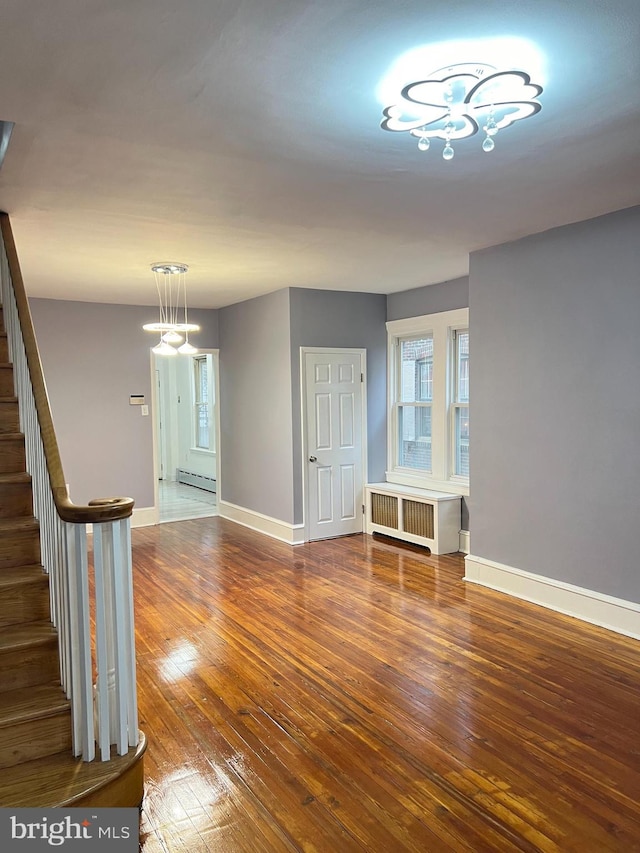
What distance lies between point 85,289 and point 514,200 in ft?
14.1

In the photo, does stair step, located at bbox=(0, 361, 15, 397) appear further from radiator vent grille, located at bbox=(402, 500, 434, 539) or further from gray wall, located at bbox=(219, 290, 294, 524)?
radiator vent grille, located at bbox=(402, 500, 434, 539)

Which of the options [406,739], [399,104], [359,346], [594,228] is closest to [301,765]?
[406,739]

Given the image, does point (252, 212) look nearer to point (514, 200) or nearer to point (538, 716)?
point (514, 200)

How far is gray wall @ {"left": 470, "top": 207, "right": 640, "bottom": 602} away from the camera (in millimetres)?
3789

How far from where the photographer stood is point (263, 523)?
22.4 ft

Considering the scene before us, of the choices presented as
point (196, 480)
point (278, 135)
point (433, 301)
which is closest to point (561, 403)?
point (433, 301)

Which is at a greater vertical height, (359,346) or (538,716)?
(359,346)

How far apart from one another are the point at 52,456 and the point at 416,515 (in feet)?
13.9

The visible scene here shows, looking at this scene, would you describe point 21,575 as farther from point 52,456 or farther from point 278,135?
point 278,135

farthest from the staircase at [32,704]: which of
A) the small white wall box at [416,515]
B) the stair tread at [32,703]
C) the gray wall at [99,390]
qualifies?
the gray wall at [99,390]

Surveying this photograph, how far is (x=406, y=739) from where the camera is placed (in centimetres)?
273

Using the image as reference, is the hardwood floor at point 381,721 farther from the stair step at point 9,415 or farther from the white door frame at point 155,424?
the white door frame at point 155,424

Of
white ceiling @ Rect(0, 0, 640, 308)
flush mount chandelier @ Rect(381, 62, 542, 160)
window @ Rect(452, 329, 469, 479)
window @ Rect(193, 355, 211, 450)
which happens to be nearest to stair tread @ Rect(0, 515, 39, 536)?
white ceiling @ Rect(0, 0, 640, 308)

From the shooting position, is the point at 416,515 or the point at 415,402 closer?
the point at 416,515
